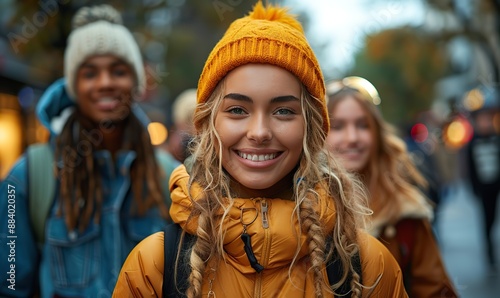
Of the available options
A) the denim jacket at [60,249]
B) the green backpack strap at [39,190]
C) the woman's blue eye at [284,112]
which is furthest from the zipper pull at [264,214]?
the green backpack strap at [39,190]

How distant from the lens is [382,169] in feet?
13.4

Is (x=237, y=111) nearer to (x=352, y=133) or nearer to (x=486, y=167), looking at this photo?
(x=352, y=133)

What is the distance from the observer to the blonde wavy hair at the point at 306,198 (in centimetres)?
236

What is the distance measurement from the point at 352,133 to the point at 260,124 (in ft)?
5.47

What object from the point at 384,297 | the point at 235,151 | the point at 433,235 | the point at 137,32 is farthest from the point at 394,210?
the point at 137,32

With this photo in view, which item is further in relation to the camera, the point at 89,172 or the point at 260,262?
the point at 89,172

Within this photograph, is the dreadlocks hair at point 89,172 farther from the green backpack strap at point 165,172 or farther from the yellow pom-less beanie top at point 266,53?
the yellow pom-less beanie top at point 266,53

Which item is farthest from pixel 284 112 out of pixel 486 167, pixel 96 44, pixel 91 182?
pixel 486 167

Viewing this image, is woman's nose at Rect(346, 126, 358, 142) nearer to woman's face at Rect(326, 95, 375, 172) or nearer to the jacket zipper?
woman's face at Rect(326, 95, 375, 172)

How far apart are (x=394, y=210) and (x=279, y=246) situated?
1663mm

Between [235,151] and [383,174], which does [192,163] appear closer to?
[235,151]

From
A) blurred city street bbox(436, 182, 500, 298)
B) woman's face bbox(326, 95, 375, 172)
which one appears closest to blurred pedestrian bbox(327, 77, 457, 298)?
woman's face bbox(326, 95, 375, 172)

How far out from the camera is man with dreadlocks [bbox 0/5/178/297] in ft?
11.5

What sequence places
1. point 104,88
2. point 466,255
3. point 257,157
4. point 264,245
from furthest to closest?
point 466,255 → point 104,88 → point 257,157 → point 264,245
